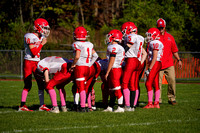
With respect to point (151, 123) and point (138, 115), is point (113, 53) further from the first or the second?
point (151, 123)

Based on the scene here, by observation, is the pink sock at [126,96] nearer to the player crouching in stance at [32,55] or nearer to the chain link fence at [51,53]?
the player crouching in stance at [32,55]

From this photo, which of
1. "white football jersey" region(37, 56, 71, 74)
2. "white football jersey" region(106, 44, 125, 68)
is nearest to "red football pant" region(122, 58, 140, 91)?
"white football jersey" region(106, 44, 125, 68)

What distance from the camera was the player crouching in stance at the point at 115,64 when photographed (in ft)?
28.4

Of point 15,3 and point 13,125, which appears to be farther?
point 15,3

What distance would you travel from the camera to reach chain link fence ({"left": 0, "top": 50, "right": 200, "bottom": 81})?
69.3 ft

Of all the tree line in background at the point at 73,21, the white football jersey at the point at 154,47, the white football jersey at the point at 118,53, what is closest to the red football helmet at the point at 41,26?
the white football jersey at the point at 118,53

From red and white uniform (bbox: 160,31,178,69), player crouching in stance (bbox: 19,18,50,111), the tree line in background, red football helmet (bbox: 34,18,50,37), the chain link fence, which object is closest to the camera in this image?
player crouching in stance (bbox: 19,18,50,111)

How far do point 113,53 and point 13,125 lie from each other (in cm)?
293

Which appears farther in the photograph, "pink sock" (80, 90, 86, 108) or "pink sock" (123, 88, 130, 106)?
"pink sock" (123, 88, 130, 106)

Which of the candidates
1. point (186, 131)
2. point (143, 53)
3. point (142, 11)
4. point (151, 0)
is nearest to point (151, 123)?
point (186, 131)

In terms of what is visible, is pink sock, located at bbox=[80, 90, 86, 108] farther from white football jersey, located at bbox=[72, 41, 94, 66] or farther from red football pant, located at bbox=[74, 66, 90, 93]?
white football jersey, located at bbox=[72, 41, 94, 66]

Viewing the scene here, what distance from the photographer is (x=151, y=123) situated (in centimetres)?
713

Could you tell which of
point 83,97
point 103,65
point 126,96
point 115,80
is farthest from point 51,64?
point 126,96

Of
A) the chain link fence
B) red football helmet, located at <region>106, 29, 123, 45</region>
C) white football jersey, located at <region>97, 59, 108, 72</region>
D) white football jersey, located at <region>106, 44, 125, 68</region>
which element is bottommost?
the chain link fence
